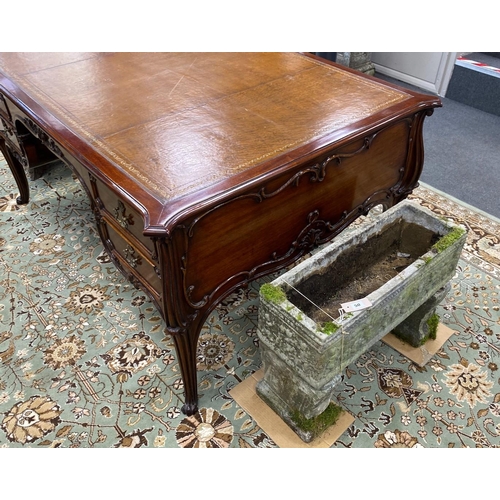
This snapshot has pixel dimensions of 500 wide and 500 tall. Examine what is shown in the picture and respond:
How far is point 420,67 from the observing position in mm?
3408

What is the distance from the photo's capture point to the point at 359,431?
1.44m

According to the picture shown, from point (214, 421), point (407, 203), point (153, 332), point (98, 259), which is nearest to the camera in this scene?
point (214, 421)

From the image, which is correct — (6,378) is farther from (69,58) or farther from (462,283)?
(462,283)

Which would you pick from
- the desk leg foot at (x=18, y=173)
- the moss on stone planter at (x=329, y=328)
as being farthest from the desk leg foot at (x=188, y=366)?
the desk leg foot at (x=18, y=173)

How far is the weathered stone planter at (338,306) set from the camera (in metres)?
1.22

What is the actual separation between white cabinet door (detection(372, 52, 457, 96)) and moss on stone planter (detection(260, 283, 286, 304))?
2.73 m

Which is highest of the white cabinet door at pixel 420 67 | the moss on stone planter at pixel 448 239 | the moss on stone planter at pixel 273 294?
the moss on stone planter at pixel 448 239

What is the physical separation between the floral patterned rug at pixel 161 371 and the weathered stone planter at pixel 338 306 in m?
0.16

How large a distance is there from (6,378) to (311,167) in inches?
49.0

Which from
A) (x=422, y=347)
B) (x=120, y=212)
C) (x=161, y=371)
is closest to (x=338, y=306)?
(x=422, y=347)

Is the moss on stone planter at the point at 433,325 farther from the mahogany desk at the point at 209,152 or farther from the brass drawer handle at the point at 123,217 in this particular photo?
the brass drawer handle at the point at 123,217

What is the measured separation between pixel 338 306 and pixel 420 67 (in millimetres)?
2596

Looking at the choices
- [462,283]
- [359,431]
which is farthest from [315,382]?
[462,283]

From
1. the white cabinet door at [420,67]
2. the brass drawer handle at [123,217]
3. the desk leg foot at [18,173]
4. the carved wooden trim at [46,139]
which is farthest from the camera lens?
the white cabinet door at [420,67]
